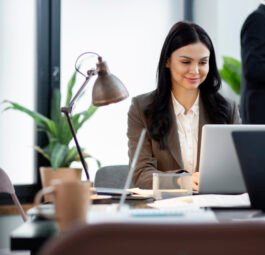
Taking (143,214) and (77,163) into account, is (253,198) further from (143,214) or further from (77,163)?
(77,163)

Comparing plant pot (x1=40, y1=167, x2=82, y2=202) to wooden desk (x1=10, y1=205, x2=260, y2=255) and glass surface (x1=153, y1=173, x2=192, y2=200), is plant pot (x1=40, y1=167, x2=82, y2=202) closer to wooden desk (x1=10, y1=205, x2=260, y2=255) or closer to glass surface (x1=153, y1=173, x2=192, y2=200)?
glass surface (x1=153, y1=173, x2=192, y2=200)

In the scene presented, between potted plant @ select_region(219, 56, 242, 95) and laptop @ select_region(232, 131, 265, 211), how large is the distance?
3.31 m

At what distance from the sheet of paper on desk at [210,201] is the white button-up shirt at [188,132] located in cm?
72

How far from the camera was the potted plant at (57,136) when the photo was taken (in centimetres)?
452

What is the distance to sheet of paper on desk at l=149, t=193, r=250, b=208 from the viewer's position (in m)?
1.83

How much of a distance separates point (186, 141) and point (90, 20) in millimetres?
2312

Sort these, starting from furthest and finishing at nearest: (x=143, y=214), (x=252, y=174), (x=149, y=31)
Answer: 1. (x=149, y=31)
2. (x=252, y=174)
3. (x=143, y=214)

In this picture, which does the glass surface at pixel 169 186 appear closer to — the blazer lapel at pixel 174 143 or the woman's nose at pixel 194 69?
the blazer lapel at pixel 174 143

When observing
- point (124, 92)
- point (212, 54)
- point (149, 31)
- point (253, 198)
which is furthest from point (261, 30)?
point (149, 31)

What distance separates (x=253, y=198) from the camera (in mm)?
1686

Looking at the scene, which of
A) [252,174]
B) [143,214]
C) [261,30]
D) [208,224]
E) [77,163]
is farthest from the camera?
[77,163]

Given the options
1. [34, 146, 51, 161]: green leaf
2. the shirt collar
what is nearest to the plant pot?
[34, 146, 51, 161]: green leaf

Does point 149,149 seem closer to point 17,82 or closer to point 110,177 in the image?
point 110,177

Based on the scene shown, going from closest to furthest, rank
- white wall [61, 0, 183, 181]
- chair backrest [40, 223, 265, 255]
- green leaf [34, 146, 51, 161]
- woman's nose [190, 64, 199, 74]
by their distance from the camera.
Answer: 1. chair backrest [40, 223, 265, 255]
2. woman's nose [190, 64, 199, 74]
3. green leaf [34, 146, 51, 161]
4. white wall [61, 0, 183, 181]
